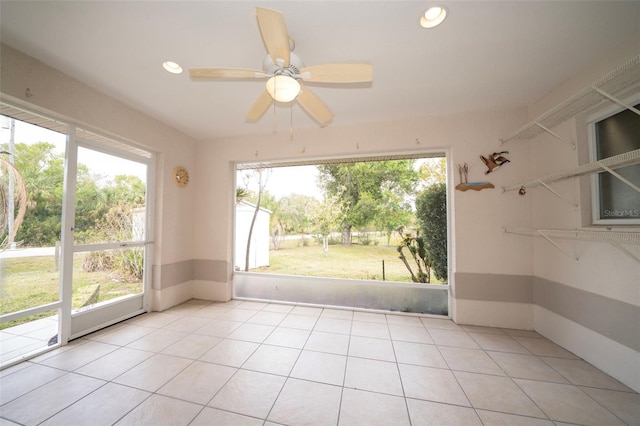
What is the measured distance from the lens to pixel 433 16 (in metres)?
1.50

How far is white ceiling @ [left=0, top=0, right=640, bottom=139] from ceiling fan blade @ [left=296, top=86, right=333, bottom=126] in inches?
17.1

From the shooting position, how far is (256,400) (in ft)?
5.03

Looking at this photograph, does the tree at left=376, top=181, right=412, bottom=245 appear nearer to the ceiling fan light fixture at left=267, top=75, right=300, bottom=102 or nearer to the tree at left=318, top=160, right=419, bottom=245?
the tree at left=318, top=160, right=419, bottom=245

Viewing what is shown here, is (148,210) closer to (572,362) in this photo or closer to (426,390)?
(426,390)

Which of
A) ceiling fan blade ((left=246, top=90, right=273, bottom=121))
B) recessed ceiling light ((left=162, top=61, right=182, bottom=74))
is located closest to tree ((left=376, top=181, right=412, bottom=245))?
ceiling fan blade ((left=246, top=90, right=273, bottom=121))

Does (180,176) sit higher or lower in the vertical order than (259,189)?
higher

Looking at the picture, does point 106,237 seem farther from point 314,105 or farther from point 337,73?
point 337,73

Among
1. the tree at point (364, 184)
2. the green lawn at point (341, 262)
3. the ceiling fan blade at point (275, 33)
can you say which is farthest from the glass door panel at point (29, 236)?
the tree at point (364, 184)

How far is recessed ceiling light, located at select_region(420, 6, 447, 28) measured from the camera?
1437 mm

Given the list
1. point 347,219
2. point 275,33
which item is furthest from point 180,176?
point 275,33

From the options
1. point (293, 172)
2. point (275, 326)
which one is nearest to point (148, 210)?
point (293, 172)

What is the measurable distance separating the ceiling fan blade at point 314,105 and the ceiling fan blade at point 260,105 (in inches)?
9.1

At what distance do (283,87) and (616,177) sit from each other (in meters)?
2.48

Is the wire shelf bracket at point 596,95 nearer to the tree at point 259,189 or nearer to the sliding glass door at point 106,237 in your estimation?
the tree at point 259,189
